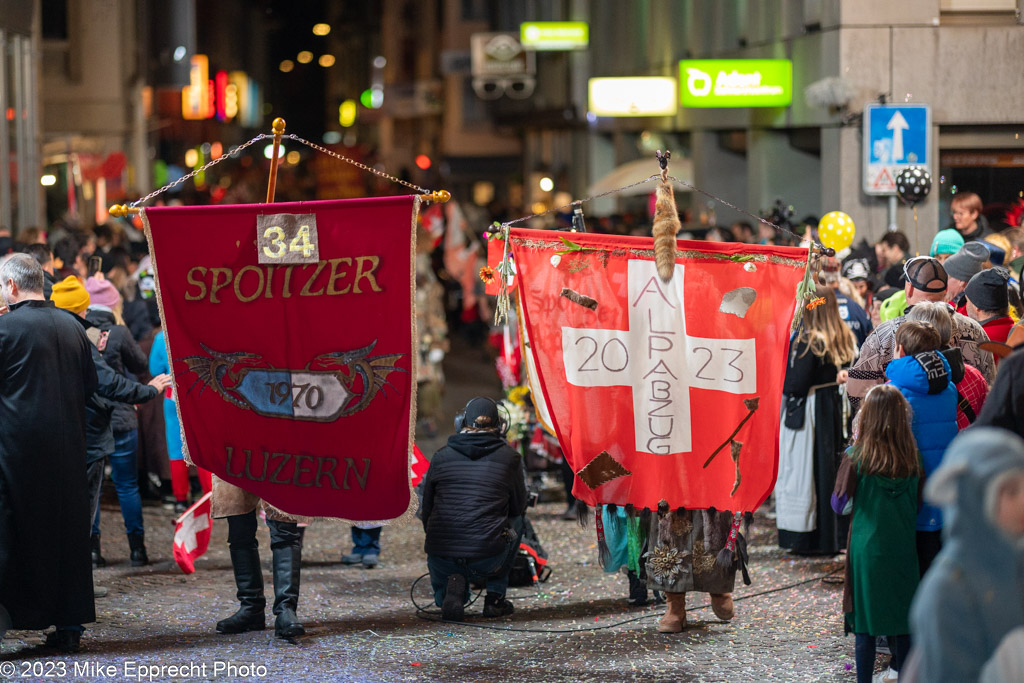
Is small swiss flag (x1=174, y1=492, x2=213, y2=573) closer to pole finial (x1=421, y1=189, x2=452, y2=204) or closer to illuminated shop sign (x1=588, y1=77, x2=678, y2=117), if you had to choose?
pole finial (x1=421, y1=189, x2=452, y2=204)

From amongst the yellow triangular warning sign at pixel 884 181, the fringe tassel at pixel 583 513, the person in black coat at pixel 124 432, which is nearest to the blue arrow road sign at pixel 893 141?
the yellow triangular warning sign at pixel 884 181

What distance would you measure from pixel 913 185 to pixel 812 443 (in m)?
4.75

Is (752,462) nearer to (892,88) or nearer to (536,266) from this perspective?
(536,266)

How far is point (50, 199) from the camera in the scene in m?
25.4

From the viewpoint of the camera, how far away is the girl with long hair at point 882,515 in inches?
241

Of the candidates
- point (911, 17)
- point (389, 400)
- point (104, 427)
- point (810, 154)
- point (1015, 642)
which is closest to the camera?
point (1015, 642)

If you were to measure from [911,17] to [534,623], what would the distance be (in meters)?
10.9

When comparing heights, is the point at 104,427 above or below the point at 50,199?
below

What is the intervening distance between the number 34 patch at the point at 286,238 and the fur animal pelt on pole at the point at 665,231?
5.86 feet

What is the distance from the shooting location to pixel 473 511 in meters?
7.91

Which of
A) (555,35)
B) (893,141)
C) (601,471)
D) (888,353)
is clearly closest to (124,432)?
(601,471)

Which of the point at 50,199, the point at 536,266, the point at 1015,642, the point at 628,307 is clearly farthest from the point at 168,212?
the point at 50,199

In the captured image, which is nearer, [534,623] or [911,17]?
[534,623]

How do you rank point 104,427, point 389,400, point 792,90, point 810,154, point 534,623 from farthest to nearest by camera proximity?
1. point 810,154
2. point 792,90
3. point 104,427
4. point 534,623
5. point 389,400
